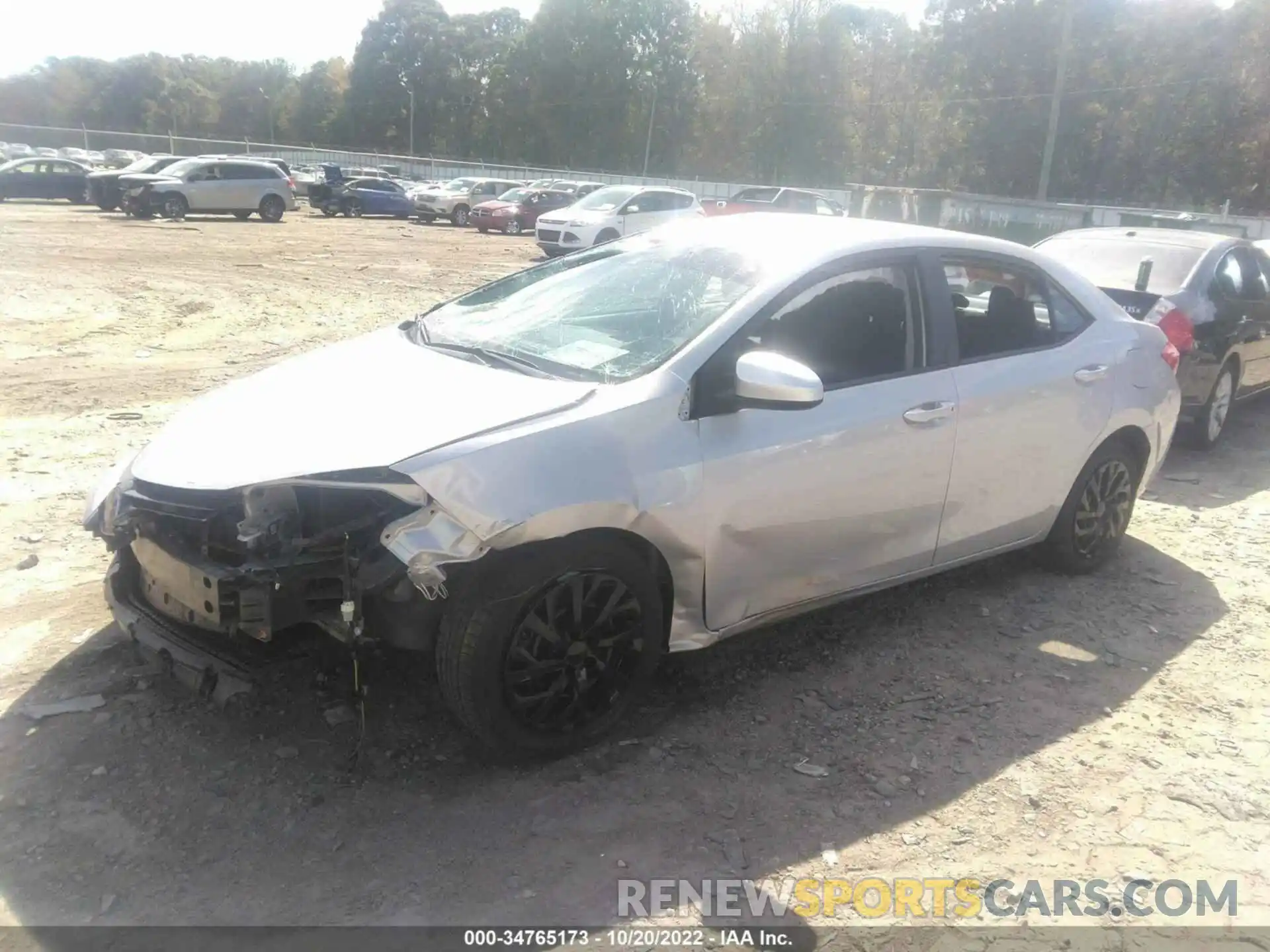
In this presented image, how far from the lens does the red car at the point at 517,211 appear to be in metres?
30.2

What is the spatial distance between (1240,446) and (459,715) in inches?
293

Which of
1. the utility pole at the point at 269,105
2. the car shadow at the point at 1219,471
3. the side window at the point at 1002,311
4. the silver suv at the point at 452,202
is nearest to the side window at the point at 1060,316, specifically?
the side window at the point at 1002,311

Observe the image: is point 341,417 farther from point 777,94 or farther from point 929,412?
point 777,94

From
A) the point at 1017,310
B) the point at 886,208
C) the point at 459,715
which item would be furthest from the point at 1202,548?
the point at 886,208

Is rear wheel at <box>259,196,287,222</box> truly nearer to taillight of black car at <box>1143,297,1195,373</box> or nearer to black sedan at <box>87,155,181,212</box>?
black sedan at <box>87,155,181,212</box>

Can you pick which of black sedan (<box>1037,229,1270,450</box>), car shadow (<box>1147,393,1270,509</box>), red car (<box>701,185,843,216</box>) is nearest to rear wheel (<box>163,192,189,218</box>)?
red car (<box>701,185,843,216</box>)

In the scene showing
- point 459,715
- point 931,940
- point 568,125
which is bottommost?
point 931,940

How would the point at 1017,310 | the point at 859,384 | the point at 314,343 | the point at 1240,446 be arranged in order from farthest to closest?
the point at 314,343 → the point at 1240,446 → the point at 1017,310 → the point at 859,384

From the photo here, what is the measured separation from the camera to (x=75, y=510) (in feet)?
16.5

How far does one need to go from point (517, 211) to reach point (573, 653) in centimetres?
2868

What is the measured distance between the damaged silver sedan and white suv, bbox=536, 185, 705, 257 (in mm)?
17032

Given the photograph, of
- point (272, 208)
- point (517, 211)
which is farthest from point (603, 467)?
point (517, 211)

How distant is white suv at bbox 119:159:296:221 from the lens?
84.0 feet

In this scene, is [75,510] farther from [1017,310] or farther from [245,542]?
[1017,310]
